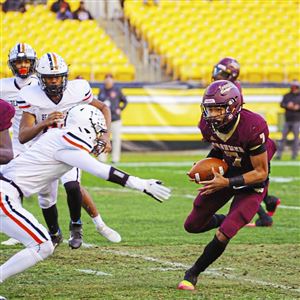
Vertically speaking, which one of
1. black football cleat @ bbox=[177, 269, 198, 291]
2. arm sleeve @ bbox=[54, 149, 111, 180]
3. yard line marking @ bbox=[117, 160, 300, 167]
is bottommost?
yard line marking @ bbox=[117, 160, 300, 167]

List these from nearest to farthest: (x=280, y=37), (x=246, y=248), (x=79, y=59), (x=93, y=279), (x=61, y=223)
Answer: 1. (x=93, y=279)
2. (x=246, y=248)
3. (x=61, y=223)
4. (x=79, y=59)
5. (x=280, y=37)

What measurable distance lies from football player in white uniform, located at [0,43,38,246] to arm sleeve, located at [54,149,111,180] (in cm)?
230

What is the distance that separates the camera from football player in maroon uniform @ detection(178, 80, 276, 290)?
5969mm

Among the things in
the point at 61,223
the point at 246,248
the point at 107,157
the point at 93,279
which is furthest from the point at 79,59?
the point at 93,279

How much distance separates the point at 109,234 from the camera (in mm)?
7855

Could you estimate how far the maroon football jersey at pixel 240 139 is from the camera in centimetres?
600

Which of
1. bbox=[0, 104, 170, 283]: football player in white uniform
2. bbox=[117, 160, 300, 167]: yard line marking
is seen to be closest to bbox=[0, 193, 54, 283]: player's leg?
bbox=[0, 104, 170, 283]: football player in white uniform

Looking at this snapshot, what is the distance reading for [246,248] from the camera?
7758 mm

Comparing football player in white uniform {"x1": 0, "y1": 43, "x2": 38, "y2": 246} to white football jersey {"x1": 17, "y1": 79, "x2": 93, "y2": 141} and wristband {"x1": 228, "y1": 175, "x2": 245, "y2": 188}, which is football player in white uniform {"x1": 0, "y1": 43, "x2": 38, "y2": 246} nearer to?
white football jersey {"x1": 17, "y1": 79, "x2": 93, "y2": 141}

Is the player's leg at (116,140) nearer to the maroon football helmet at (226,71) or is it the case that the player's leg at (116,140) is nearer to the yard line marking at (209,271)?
the maroon football helmet at (226,71)

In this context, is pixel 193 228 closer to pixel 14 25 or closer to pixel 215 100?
pixel 215 100

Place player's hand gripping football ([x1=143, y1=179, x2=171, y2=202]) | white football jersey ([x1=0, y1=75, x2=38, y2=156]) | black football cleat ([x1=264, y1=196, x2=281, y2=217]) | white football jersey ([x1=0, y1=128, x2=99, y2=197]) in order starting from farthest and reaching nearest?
black football cleat ([x1=264, y1=196, x2=281, y2=217]), white football jersey ([x1=0, y1=75, x2=38, y2=156]), white football jersey ([x1=0, y1=128, x2=99, y2=197]), player's hand gripping football ([x1=143, y1=179, x2=171, y2=202])

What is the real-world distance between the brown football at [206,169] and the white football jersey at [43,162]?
33.9 inches

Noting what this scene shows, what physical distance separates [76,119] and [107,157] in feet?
39.8
